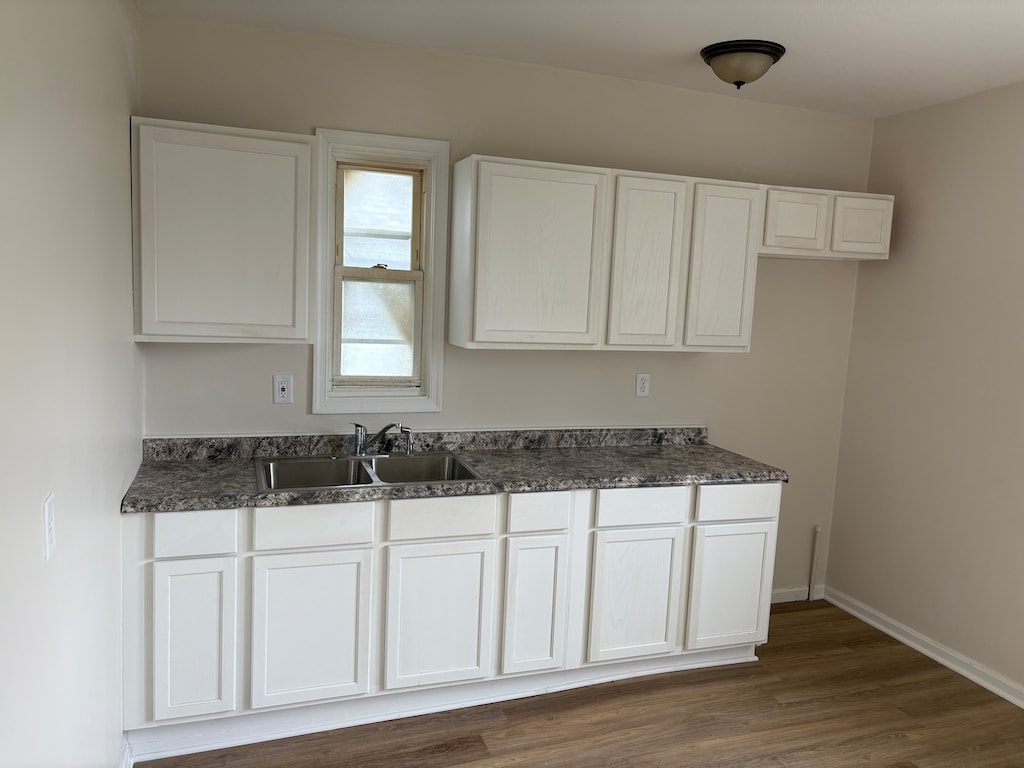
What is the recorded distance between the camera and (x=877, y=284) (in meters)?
3.76

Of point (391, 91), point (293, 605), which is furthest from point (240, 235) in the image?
point (293, 605)

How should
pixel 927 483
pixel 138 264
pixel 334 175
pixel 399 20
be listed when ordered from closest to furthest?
pixel 138 264 < pixel 399 20 < pixel 334 175 < pixel 927 483

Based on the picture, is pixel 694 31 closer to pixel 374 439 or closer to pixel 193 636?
pixel 374 439

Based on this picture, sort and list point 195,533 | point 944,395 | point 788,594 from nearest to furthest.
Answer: point 195,533 < point 944,395 < point 788,594

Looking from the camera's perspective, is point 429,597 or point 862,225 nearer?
point 429,597

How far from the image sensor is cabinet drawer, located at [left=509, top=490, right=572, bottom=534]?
2.76m

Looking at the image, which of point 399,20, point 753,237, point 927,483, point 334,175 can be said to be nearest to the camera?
point 399,20

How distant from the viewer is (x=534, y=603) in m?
2.83

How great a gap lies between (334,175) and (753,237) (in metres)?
1.76

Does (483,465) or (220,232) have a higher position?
(220,232)

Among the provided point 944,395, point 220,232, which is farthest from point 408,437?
point 944,395

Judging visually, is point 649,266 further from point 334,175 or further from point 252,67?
point 252,67

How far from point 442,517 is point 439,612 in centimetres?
35

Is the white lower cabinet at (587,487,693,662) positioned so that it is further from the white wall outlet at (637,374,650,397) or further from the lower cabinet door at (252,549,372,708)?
the lower cabinet door at (252,549,372,708)
